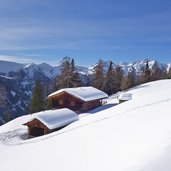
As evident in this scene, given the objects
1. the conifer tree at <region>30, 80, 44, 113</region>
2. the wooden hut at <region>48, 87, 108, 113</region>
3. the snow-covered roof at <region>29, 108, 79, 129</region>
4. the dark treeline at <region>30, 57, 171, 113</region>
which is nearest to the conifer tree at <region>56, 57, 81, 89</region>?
the dark treeline at <region>30, 57, 171, 113</region>

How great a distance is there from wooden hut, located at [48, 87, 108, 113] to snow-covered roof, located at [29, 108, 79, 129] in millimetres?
10456

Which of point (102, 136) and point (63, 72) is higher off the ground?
point (63, 72)

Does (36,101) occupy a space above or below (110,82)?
below

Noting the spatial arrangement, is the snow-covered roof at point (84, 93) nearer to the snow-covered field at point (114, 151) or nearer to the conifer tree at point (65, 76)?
the conifer tree at point (65, 76)

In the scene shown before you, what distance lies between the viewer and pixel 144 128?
18.3 meters

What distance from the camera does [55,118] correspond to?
123 feet

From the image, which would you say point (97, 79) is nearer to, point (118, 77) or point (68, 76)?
point (118, 77)

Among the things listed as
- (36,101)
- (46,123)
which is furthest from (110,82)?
(46,123)

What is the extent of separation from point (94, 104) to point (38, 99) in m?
12.8

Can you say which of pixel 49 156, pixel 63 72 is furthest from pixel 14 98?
pixel 49 156

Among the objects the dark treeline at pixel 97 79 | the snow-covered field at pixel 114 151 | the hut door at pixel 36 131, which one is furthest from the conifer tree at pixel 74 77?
the snow-covered field at pixel 114 151

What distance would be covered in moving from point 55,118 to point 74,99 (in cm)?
1461

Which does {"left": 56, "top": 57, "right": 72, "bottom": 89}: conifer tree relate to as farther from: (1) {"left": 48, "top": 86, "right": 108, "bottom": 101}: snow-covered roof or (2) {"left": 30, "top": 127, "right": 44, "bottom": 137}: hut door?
(2) {"left": 30, "top": 127, "right": 44, "bottom": 137}: hut door

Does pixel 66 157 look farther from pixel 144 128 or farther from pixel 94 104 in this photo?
pixel 94 104
